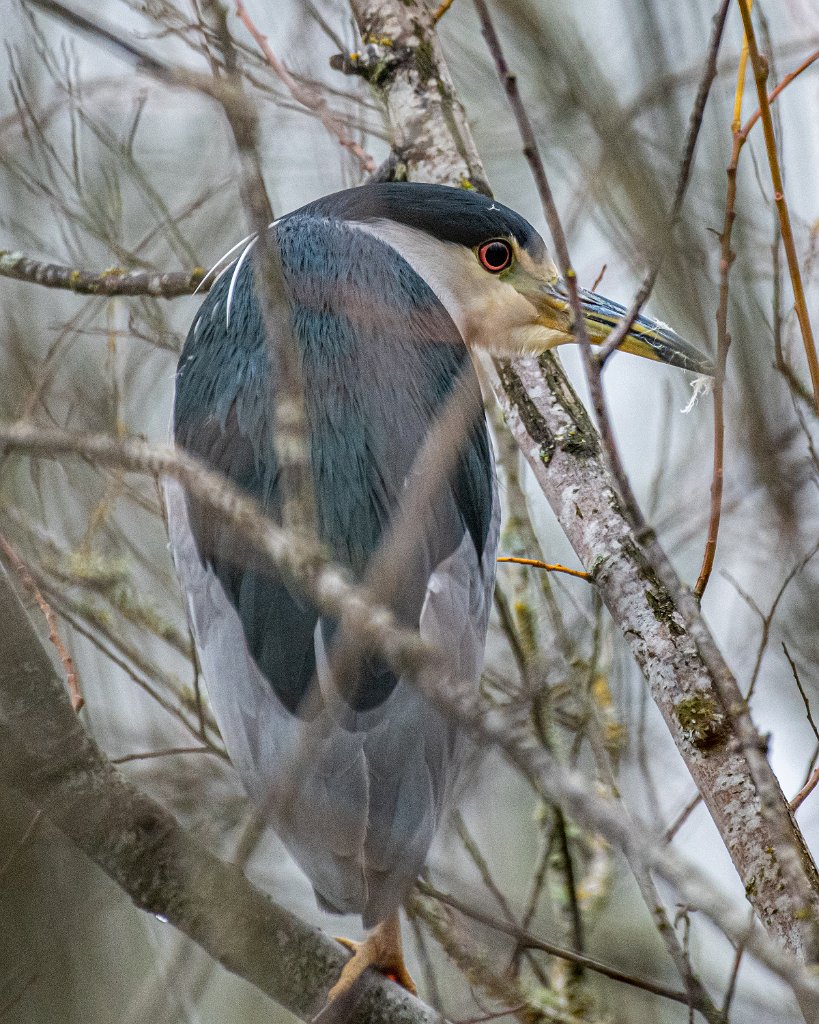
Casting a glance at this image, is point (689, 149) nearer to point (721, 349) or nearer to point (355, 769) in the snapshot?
point (721, 349)

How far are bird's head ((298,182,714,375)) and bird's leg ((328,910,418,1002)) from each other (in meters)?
1.19

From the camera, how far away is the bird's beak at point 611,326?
2527mm

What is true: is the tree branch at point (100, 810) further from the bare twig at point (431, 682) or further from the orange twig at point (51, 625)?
the bare twig at point (431, 682)

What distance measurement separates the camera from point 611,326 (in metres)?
2.55

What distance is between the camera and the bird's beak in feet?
8.29

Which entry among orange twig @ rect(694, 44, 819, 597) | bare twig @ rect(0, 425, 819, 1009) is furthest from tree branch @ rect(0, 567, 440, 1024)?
orange twig @ rect(694, 44, 819, 597)

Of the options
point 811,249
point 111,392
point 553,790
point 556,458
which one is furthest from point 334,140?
point 553,790

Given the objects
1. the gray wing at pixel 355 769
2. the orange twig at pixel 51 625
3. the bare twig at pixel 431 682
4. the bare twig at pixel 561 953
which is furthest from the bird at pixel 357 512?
the bare twig at pixel 431 682

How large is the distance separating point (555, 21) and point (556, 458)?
48.9 inches

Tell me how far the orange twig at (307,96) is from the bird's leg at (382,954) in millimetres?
1698

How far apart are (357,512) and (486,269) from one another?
924 mm

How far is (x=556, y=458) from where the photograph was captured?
213cm

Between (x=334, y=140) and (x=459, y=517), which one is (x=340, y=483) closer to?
(x=459, y=517)

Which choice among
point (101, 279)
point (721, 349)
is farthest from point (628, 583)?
point (101, 279)
